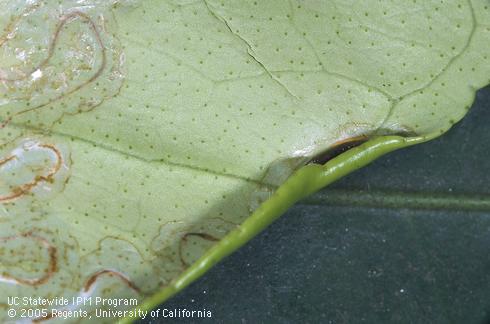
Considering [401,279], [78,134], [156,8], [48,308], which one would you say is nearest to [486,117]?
[401,279]

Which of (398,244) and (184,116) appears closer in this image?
(184,116)

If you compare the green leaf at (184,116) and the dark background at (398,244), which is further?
the dark background at (398,244)

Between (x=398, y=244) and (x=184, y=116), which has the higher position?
(x=184, y=116)

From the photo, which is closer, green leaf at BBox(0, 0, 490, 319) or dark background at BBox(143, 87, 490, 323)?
green leaf at BBox(0, 0, 490, 319)

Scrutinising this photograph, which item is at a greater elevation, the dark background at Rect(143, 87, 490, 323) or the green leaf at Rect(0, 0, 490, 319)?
the green leaf at Rect(0, 0, 490, 319)
